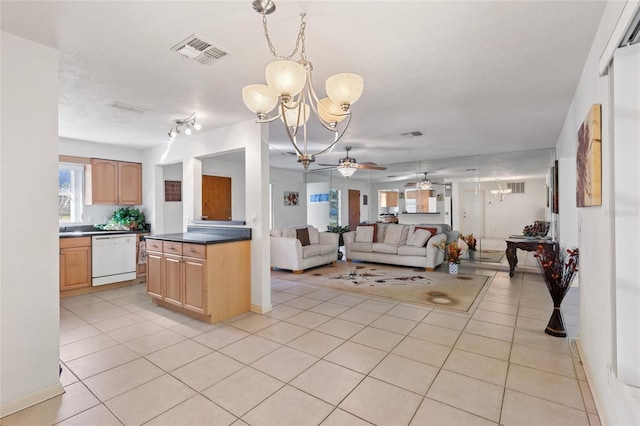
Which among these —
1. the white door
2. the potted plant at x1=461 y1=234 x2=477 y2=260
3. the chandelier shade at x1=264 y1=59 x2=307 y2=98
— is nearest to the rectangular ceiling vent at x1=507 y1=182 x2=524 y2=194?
the white door

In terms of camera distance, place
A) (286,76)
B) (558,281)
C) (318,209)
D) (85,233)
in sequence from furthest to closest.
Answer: (318,209), (85,233), (558,281), (286,76)

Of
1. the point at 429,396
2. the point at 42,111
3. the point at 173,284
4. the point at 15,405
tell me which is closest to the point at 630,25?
the point at 429,396

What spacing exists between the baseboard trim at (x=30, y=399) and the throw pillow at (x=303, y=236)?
4.40m

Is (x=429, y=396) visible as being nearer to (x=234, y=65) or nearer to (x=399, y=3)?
(x=399, y=3)

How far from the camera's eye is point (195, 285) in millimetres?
3428

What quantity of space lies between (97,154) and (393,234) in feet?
19.2

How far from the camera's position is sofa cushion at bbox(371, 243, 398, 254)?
640 cm

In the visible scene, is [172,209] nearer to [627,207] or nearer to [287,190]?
[287,190]

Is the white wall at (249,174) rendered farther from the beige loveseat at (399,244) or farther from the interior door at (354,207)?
the interior door at (354,207)

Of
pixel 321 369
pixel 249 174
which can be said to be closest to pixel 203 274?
pixel 249 174

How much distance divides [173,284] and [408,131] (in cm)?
389

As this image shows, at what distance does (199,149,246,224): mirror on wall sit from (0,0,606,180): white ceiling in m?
2.31

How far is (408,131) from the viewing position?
4.62 meters

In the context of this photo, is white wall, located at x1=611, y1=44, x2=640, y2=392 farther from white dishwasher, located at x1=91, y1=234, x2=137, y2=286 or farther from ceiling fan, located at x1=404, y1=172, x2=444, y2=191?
ceiling fan, located at x1=404, y1=172, x2=444, y2=191
